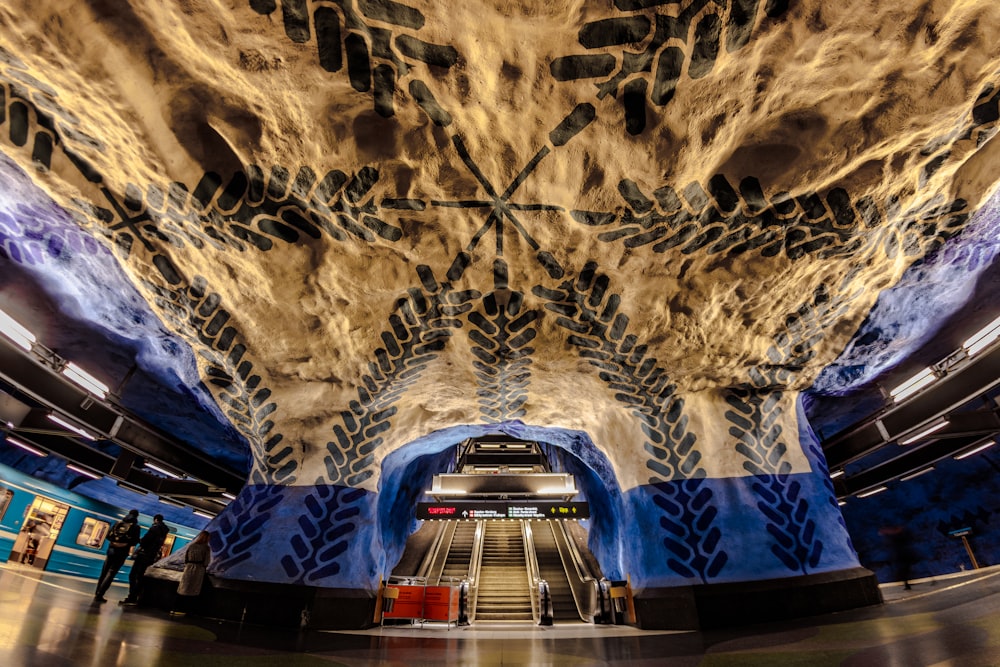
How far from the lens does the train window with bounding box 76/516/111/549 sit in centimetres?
1159

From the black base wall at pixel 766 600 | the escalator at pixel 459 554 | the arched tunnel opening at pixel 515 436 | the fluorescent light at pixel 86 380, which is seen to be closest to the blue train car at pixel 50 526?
the fluorescent light at pixel 86 380

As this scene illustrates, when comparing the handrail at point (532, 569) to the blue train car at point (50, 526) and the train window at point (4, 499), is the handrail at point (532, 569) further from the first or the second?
the train window at point (4, 499)

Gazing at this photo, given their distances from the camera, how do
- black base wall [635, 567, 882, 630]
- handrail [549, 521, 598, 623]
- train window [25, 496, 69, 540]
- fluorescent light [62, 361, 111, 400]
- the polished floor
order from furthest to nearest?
train window [25, 496, 69, 540]
handrail [549, 521, 598, 623]
fluorescent light [62, 361, 111, 400]
black base wall [635, 567, 882, 630]
the polished floor

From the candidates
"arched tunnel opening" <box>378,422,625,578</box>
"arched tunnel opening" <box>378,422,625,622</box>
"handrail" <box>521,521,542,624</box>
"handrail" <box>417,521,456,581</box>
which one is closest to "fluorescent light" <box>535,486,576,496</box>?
"arched tunnel opening" <box>378,422,625,622</box>

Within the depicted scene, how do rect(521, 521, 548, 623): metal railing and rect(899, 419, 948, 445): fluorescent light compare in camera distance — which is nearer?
rect(899, 419, 948, 445): fluorescent light

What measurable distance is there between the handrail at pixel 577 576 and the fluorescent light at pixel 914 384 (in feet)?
19.0

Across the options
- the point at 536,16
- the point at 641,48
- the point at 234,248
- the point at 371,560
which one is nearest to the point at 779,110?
the point at 641,48

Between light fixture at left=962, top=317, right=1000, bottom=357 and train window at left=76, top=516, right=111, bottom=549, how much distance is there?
19.4 m

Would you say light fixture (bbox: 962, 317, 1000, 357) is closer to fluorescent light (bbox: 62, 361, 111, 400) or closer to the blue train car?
fluorescent light (bbox: 62, 361, 111, 400)

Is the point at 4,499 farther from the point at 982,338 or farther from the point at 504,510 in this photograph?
the point at 982,338

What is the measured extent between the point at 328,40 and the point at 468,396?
4.47m

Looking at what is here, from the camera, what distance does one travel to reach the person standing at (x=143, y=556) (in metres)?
4.71

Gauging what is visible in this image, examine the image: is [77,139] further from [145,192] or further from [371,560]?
[371,560]

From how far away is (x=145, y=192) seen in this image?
3.23 m
